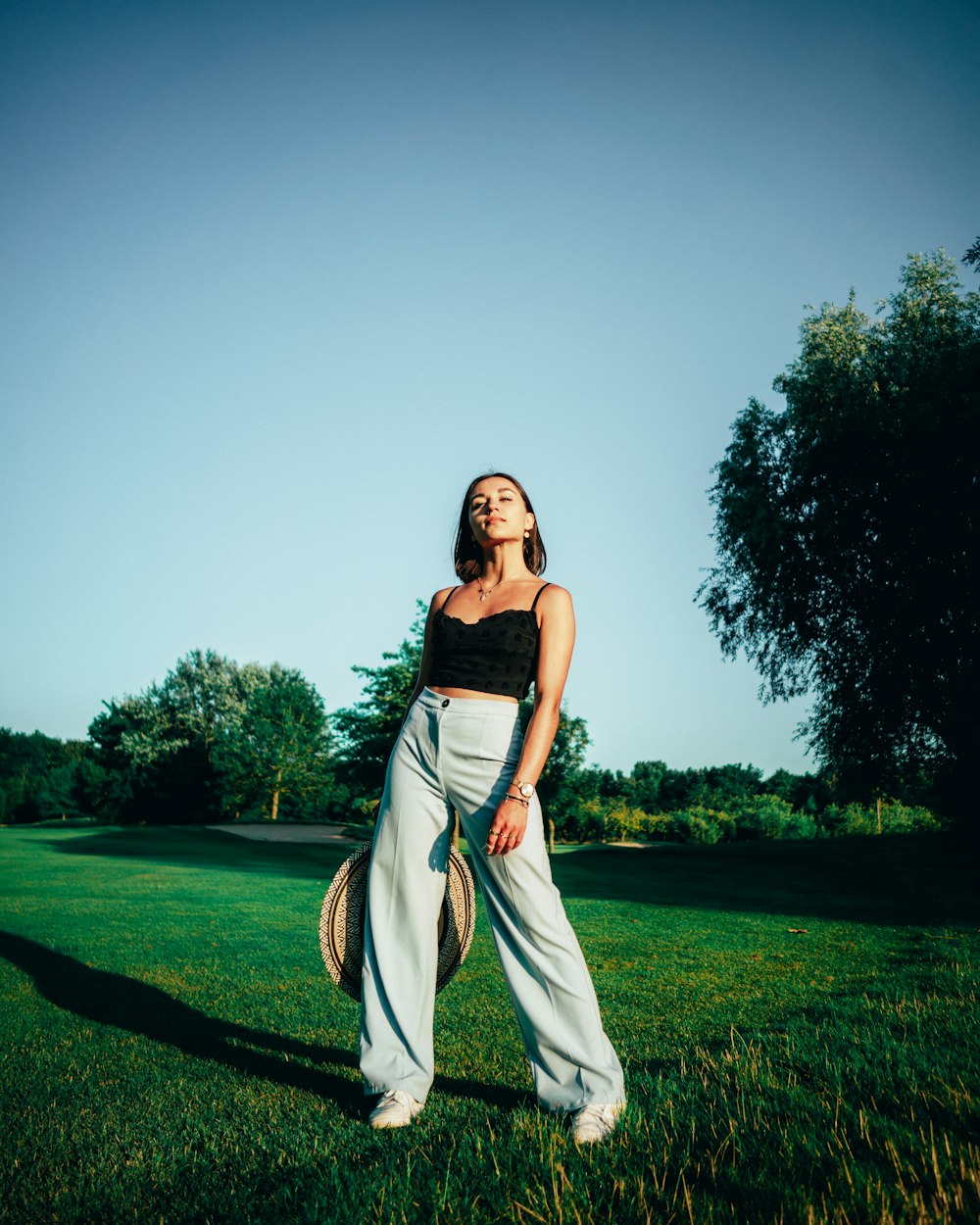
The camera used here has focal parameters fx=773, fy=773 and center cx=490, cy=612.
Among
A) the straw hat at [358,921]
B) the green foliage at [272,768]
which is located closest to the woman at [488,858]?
the straw hat at [358,921]

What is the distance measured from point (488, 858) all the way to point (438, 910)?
416 mm

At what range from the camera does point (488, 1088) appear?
334 centimetres

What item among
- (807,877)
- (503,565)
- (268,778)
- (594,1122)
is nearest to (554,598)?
(503,565)

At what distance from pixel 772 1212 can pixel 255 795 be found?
53.9 metres

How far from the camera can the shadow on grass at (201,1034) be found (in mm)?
3326

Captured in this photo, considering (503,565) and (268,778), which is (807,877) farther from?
(268,778)

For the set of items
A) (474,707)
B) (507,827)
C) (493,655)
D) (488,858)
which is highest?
(493,655)

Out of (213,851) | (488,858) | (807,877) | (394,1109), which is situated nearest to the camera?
(394,1109)

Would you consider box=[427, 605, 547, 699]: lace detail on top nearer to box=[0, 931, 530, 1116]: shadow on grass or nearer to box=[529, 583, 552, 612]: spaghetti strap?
box=[529, 583, 552, 612]: spaghetti strap

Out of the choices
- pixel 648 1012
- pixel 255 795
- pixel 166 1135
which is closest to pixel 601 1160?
pixel 166 1135

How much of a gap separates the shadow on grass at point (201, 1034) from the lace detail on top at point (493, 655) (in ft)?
5.38

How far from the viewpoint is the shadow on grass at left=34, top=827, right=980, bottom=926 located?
36.4 ft

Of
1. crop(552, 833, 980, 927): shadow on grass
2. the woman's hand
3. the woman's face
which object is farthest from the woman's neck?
crop(552, 833, 980, 927): shadow on grass

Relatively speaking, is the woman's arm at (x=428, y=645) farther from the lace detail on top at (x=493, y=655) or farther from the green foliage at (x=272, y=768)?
the green foliage at (x=272, y=768)
